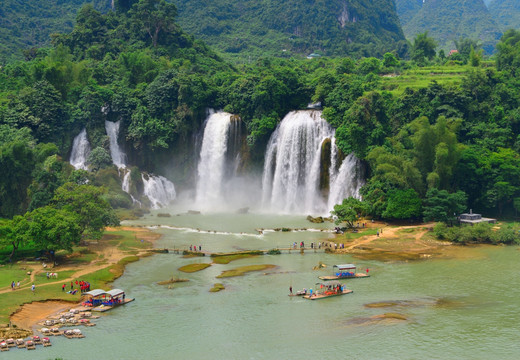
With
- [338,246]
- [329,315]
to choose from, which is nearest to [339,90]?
[338,246]

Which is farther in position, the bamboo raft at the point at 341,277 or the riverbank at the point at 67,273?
the bamboo raft at the point at 341,277

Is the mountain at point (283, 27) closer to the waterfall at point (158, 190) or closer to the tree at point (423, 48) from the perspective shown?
the tree at point (423, 48)

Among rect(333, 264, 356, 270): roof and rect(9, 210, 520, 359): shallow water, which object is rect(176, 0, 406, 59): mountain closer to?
rect(9, 210, 520, 359): shallow water

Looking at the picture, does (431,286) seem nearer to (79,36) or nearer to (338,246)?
(338,246)

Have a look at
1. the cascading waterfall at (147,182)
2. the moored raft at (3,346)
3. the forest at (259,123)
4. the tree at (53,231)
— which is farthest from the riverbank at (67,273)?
the cascading waterfall at (147,182)

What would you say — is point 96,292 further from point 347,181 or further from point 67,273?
point 347,181

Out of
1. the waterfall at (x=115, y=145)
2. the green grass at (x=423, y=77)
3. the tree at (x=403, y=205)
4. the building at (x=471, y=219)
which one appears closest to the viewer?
the building at (x=471, y=219)

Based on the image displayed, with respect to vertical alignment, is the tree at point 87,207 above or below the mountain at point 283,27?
below
